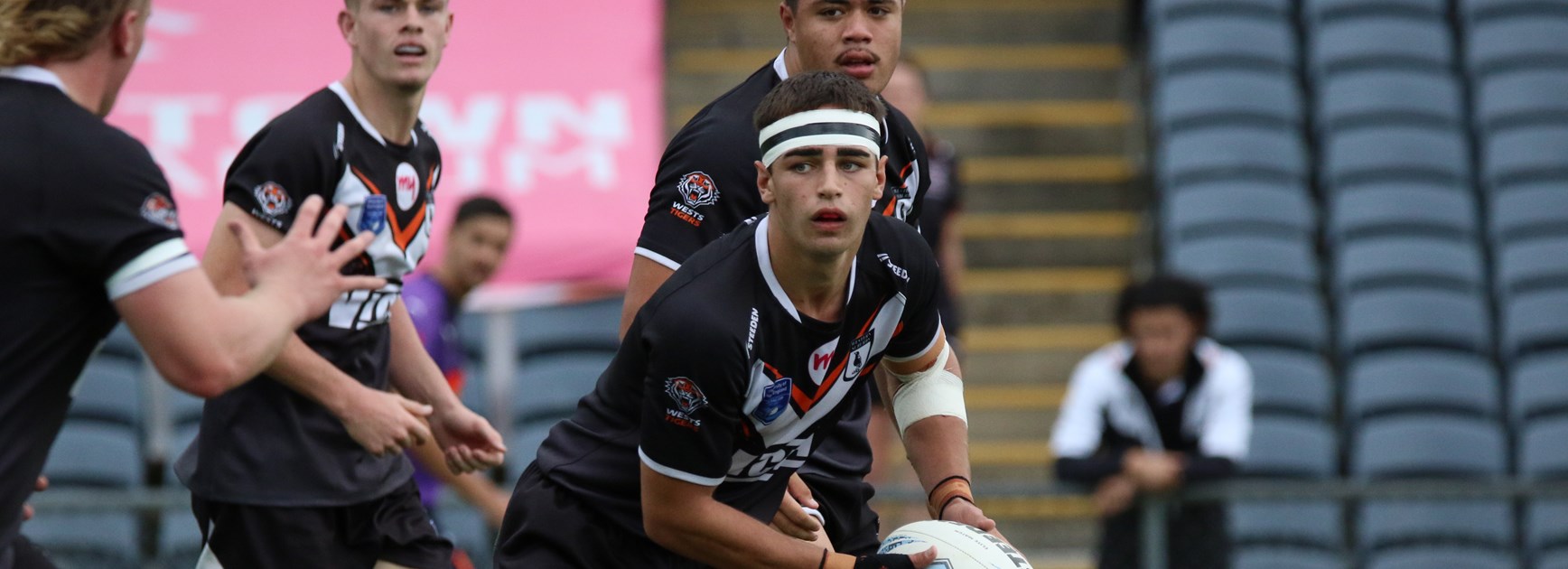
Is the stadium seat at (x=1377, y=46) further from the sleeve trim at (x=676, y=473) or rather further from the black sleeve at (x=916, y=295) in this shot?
the sleeve trim at (x=676, y=473)

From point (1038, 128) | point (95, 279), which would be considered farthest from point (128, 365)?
point (95, 279)

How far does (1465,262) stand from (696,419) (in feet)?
25.0

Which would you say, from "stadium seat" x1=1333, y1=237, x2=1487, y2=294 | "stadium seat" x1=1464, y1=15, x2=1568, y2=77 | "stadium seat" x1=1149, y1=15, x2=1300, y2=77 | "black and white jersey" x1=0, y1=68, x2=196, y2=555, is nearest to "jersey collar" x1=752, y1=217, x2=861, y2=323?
"black and white jersey" x1=0, y1=68, x2=196, y2=555

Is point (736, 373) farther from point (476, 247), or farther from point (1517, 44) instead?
point (1517, 44)

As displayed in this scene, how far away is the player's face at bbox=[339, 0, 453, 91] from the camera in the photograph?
4574 millimetres

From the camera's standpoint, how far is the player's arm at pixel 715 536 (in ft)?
12.5

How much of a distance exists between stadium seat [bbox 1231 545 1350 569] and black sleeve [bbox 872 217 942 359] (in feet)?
16.2

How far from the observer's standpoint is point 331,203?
4.45m

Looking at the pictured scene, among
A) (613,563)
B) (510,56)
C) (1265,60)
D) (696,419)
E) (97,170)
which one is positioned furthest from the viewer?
(1265,60)

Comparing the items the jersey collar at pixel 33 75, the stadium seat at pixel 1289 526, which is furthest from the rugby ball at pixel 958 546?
the stadium seat at pixel 1289 526

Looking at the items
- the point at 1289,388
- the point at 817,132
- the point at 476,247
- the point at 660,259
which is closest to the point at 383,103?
the point at 660,259

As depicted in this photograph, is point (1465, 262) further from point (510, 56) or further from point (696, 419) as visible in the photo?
point (696, 419)

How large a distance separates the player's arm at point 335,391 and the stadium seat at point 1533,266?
7.51m

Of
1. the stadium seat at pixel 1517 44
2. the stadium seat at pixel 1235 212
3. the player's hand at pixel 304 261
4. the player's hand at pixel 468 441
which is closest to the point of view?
Result: the player's hand at pixel 304 261
